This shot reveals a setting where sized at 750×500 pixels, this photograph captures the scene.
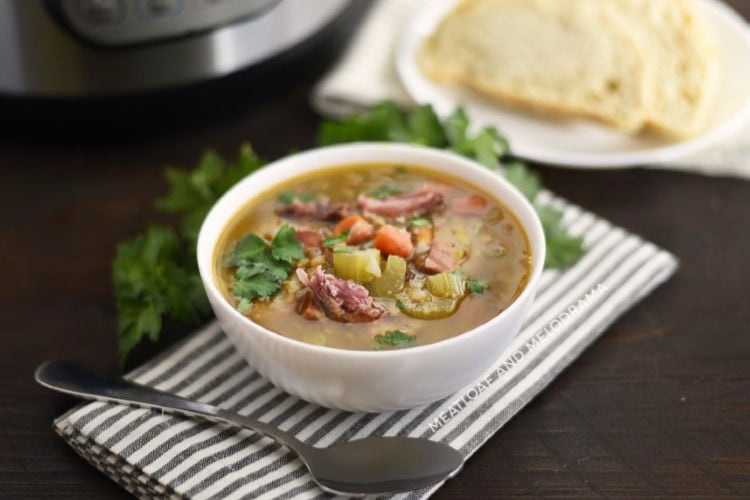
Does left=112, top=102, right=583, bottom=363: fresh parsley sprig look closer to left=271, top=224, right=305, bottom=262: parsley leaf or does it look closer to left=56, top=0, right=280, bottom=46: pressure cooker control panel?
left=271, top=224, right=305, bottom=262: parsley leaf

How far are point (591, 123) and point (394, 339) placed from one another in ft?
3.81

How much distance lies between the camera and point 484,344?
1.58m

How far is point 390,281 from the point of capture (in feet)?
5.46

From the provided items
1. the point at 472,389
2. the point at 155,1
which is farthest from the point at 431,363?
the point at 155,1

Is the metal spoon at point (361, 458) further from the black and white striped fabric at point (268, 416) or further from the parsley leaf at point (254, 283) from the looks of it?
the parsley leaf at point (254, 283)

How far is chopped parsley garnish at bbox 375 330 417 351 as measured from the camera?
1570mm

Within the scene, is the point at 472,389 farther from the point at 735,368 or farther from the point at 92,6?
the point at 92,6

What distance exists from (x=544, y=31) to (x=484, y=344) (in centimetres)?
123

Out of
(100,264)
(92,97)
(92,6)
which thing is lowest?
(100,264)

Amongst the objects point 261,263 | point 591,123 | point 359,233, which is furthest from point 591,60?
point 261,263

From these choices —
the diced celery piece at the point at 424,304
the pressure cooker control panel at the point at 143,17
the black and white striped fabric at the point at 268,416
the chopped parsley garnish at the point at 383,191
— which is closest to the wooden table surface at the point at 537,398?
the black and white striped fabric at the point at 268,416

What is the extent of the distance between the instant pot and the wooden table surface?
0.06m

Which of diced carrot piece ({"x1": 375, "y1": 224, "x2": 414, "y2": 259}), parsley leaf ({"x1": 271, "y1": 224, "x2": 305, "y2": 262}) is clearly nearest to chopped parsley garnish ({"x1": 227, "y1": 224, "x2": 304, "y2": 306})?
parsley leaf ({"x1": 271, "y1": 224, "x2": 305, "y2": 262})

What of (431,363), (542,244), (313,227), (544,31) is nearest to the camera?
(431,363)
